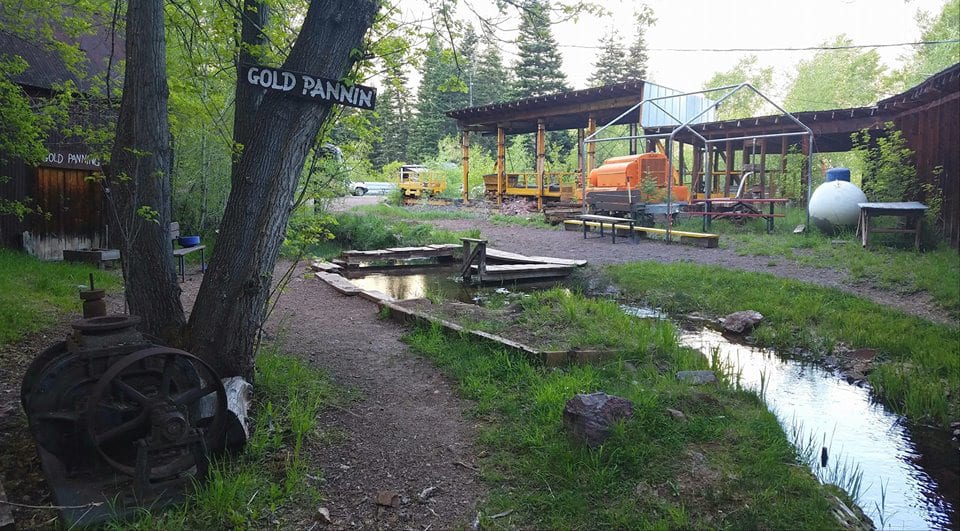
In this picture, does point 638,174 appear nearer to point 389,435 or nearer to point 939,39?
point 939,39

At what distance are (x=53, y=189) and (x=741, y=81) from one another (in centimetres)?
4987

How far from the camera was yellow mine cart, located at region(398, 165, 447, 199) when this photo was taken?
32.5 meters

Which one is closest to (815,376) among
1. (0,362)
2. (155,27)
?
(155,27)

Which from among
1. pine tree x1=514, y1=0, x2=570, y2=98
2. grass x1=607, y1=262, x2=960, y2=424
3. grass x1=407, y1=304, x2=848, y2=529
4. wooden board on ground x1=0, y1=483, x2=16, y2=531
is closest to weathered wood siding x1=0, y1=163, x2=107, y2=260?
wooden board on ground x1=0, y1=483, x2=16, y2=531

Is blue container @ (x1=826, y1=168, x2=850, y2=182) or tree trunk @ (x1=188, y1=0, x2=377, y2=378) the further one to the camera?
blue container @ (x1=826, y1=168, x2=850, y2=182)

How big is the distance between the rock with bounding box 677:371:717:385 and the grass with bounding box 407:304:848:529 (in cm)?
12

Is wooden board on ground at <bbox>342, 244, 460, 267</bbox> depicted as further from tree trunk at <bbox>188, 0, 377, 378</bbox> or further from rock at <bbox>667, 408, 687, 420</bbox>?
rock at <bbox>667, 408, 687, 420</bbox>

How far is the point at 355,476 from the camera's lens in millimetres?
3672

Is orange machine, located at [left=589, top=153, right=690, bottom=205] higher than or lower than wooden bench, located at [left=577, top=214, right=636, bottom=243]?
higher

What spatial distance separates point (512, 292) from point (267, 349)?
4916 mm

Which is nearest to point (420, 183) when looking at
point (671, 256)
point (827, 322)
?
point (671, 256)

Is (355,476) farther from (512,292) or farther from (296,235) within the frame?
(512,292)

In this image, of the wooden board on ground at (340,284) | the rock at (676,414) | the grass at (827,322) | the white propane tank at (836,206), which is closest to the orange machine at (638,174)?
the white propane tank at (836,206)

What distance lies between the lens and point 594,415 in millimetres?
3863
